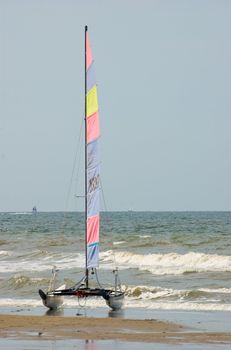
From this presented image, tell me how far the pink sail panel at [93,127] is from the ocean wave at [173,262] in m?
12.5

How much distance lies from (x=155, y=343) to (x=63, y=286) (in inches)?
517

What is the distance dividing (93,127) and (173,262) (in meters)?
19.1

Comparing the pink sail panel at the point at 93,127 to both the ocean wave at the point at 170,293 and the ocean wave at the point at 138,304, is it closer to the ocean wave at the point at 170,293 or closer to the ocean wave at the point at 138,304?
the ocean wave at the point at 138,304

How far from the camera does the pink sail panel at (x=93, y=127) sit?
26.8 metres

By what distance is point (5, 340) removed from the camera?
62.2 feet

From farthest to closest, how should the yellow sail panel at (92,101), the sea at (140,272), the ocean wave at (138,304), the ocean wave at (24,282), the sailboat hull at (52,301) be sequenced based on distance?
1. the ocean wave at (24,282)
2. the sea at (140,272)
3. the yellow sail panel at (92,101)
4. the ocean wave at (138,304)
5. the sailboat hull at (52,301)

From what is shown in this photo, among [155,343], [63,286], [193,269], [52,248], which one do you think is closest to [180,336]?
[155,343]

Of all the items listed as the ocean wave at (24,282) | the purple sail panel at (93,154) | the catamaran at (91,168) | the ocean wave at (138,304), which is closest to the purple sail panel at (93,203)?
the catamaran at (91,168)

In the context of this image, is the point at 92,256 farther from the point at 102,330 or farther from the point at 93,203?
the point at 102,330

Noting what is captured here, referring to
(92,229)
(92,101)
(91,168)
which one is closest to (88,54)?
(92,101)

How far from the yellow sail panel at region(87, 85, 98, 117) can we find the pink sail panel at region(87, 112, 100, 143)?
0.13m

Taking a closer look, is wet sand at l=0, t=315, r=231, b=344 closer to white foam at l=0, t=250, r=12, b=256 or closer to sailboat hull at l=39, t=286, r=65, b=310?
sailboat hull at l=39, t=286, r=65, b=310

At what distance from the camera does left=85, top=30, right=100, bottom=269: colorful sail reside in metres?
26.9

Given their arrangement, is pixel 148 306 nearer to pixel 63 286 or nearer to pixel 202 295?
pixel 202 295
